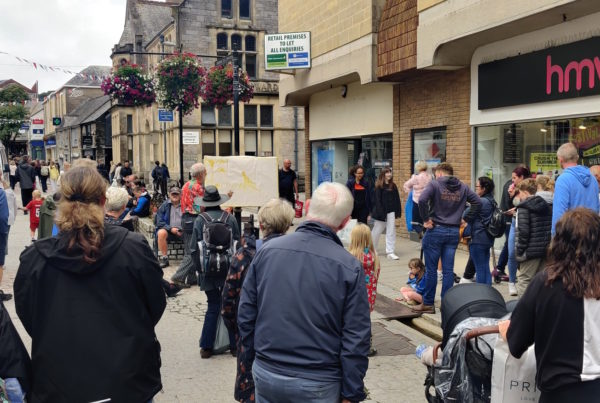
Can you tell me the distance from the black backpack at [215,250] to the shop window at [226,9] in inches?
1251

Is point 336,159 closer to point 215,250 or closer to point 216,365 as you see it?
point 215,250

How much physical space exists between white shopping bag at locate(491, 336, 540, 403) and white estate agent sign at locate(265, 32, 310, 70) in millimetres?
14197

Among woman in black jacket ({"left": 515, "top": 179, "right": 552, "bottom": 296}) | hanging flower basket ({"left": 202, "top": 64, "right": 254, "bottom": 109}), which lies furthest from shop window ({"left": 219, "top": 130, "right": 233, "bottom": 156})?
woman in black jacket ({"left": 515, "top": 179, "right": 552, "bottom": 296})

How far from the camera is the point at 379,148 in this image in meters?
15.8

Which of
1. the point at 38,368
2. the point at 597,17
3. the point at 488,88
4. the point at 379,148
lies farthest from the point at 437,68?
the point at 38,368

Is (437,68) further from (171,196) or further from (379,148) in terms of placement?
(171,196)

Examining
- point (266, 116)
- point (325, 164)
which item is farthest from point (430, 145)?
point (266, 116)

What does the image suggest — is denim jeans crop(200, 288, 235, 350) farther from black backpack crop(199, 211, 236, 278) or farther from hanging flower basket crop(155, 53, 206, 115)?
Result: hanging flower basket crop(155, 53, 206, 115)

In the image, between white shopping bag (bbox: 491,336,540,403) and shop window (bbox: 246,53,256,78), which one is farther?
shop window (bbox: 246,53,256,78)

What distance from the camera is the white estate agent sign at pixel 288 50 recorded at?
16359 mm

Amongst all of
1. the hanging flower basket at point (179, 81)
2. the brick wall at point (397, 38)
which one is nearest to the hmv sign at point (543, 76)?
the brick wall at point (397, 38)

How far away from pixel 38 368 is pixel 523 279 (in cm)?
517

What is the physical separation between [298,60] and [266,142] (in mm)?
19115

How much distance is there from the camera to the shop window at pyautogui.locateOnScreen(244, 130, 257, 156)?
116ft
